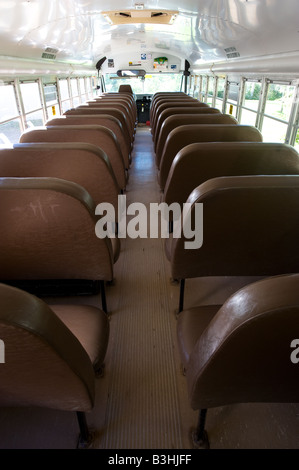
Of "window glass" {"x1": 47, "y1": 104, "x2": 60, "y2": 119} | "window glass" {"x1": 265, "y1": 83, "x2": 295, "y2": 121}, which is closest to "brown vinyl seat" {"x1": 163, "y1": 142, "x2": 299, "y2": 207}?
"window glass" {"x1": 265, "y1": 83, "x2": 295, "y2": 121}

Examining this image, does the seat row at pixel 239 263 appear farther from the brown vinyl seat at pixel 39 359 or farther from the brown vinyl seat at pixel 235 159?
the brown vinyl seat at pixel 39 359

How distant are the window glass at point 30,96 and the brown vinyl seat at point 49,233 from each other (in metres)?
3.62

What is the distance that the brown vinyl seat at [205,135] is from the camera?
2.45 meters

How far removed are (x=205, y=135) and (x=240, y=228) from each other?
1.41 m

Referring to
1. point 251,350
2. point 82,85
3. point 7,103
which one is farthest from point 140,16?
point 251,350

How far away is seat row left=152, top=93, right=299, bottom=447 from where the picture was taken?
0.60m

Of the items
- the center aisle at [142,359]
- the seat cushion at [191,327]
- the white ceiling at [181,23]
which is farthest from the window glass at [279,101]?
the seat cushion at [191,327]

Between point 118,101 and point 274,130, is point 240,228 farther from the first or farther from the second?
point 118,101

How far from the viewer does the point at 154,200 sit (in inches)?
152

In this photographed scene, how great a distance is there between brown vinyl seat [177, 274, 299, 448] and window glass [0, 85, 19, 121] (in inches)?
142

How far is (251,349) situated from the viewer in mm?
650

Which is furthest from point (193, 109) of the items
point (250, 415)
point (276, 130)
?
point (250, 415)

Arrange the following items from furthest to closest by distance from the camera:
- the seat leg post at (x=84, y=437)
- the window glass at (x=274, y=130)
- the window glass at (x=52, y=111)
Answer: the window glass at (x=52, y=111) → the window glass at (x=274, y=130) → the seat leg post at (x=84, y=437)
